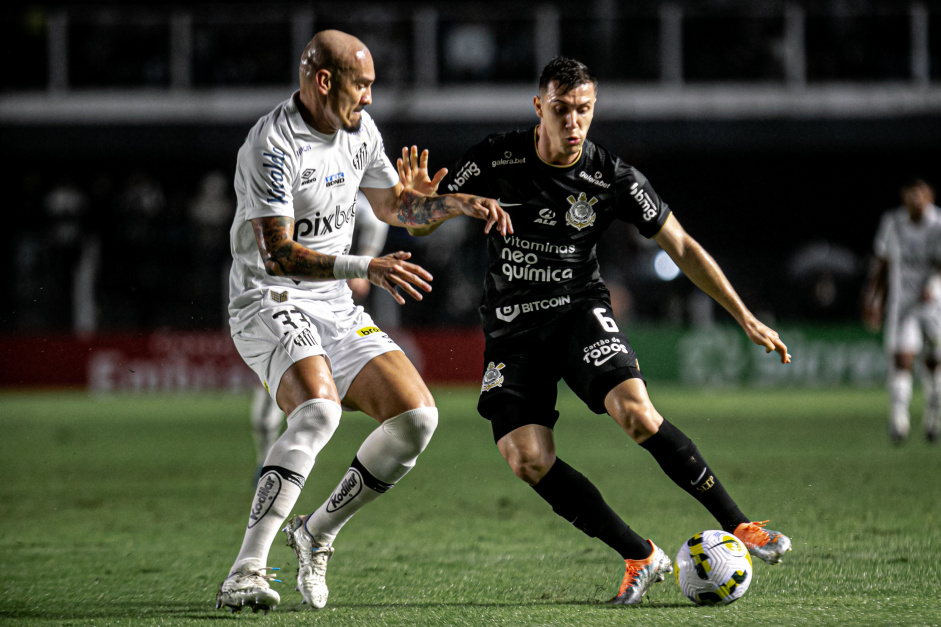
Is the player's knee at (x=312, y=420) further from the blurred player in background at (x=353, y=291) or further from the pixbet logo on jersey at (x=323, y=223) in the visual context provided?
the blurred player in background at (x=353, y=291)

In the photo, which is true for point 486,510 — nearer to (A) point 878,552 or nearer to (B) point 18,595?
(A) point 878,552

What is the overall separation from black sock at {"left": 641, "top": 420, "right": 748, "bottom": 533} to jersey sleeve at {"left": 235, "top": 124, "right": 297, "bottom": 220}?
5.62 feet

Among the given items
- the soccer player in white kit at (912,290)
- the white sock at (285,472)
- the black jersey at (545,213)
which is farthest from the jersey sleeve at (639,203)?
the soccer player in white kit at (912,290)

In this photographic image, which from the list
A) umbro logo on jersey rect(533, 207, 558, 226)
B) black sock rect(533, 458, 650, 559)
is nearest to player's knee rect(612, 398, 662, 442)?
black sock rect(533, 458, 650, 559)

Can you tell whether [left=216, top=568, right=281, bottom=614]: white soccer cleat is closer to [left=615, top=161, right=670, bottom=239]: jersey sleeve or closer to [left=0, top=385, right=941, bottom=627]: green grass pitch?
[left=0, top=385, right=941, bottom=627]: green grass pitch

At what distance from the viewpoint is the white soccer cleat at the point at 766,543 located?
4.39 metres

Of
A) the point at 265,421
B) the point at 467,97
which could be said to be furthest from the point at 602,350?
the point at 467,97

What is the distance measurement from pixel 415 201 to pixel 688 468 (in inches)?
63.8

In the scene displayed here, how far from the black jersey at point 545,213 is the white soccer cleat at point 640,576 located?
110 cm

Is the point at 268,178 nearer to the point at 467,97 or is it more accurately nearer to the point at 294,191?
the point at 294,191

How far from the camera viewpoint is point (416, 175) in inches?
201

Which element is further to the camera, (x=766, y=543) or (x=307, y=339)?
(x=307, y=339)

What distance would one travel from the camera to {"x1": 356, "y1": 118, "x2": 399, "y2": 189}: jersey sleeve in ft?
16.3

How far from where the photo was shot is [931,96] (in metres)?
21.1
